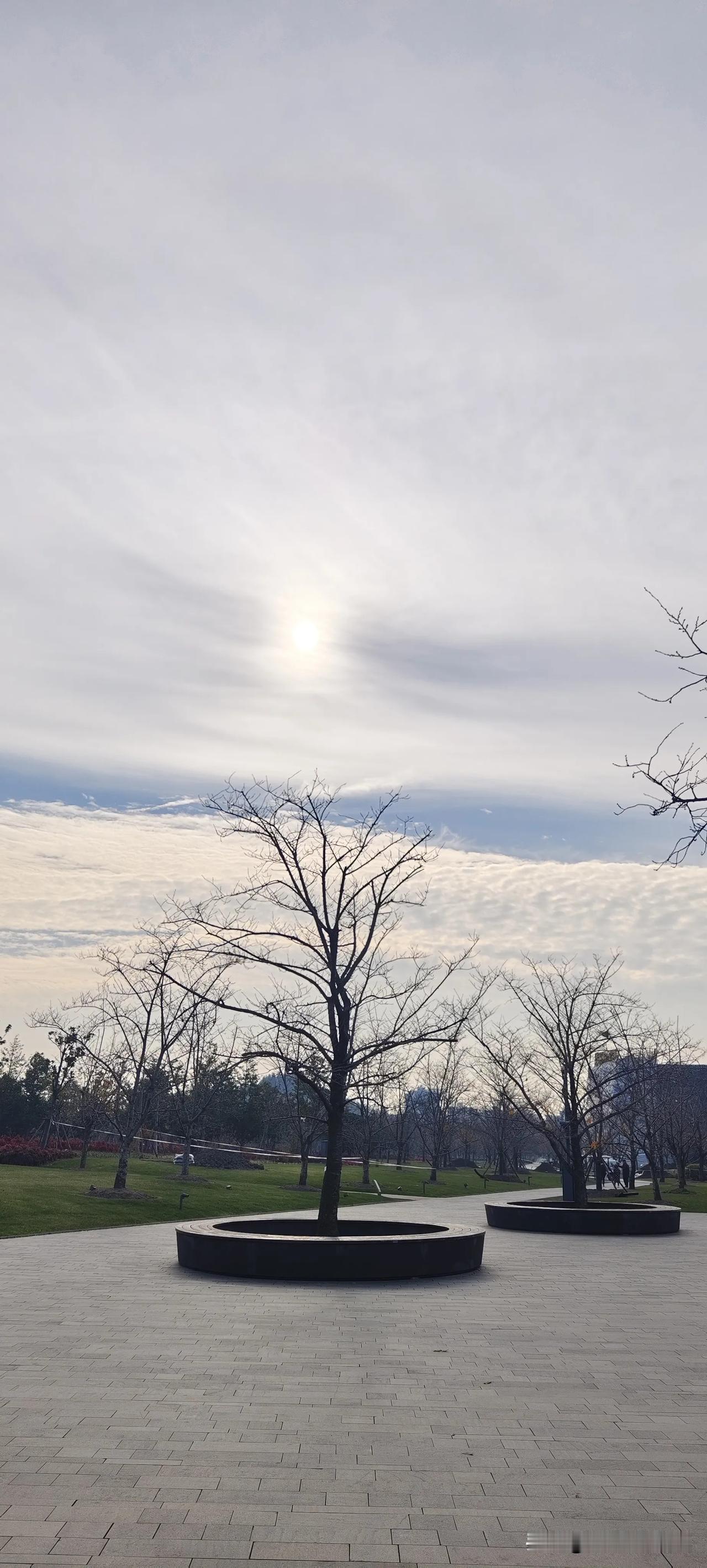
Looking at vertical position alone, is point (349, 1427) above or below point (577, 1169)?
below

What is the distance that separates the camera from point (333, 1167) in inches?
574

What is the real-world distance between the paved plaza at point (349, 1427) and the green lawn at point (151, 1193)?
31.2ft

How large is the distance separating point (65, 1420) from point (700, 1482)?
12.0 feet

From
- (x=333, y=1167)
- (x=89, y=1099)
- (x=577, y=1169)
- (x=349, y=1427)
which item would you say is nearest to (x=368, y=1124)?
(x=89, y=1099)

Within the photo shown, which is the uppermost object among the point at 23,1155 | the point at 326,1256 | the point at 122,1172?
the point at 326,1256

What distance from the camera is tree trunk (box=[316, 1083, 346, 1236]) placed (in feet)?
47.6

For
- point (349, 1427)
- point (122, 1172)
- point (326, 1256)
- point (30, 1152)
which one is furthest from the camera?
point (30, 1152)

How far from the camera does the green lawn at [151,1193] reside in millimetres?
20531

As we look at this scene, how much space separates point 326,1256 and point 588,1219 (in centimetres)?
947

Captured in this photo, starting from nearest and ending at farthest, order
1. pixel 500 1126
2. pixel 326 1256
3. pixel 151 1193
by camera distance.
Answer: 1. pixel 326 1256
2. pixel 151 1193
3. pixel 500 1126

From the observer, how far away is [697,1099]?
63969 millimetres

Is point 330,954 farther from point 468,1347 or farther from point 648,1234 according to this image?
point 648,1234

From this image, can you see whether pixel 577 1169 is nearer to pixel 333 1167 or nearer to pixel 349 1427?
pixel 333 1167

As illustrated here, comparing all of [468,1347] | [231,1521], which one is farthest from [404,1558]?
[468,1347]
